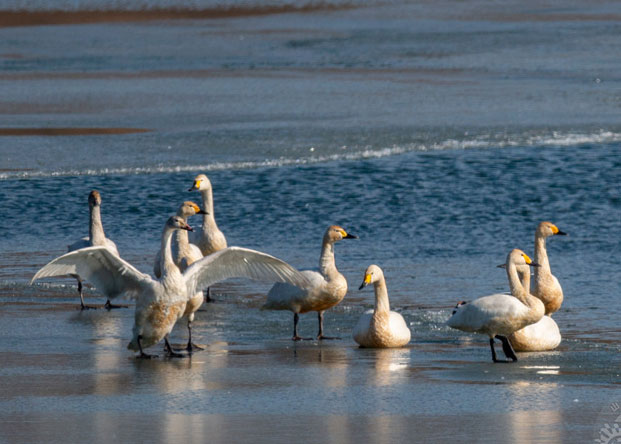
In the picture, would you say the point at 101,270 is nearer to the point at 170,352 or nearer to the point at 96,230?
the point at 170,352

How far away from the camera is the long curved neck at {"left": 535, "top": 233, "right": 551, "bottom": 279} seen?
10.5m

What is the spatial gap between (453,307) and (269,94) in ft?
42.1

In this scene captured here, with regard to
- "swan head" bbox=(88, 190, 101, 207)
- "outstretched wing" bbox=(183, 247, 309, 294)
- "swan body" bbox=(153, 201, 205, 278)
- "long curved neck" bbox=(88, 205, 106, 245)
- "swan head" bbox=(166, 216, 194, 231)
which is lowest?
"outstretched wing" bbox=(183, 247, 309, 294)

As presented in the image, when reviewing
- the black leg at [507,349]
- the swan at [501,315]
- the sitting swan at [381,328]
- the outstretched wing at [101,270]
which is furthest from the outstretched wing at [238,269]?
the black leg at [507,349]

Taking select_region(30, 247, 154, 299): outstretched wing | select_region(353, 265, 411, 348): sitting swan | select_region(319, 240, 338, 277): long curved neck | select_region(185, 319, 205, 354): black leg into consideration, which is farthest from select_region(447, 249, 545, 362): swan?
select_region(30, 247, 154, 299): outstretched wing

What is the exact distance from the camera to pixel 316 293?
32.5ft

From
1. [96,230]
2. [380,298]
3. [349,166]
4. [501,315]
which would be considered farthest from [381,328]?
[349,166]

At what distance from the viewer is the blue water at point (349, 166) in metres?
9.59

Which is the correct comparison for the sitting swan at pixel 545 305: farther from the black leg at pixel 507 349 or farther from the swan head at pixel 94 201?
the swan head at pixel 94 201

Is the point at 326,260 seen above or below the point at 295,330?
above

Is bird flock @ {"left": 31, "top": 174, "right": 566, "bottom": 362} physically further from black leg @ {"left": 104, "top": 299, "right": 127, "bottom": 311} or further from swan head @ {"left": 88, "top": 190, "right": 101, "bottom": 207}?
swan head @ {"left": 88, "top": 190, "right": 101, "bottom": 207}

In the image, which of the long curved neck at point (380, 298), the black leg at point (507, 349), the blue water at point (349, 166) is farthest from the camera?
the blue water at point (349, 166)

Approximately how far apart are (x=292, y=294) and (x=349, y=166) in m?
7.77

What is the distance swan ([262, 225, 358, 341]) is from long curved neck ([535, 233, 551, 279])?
1699 millimetres
